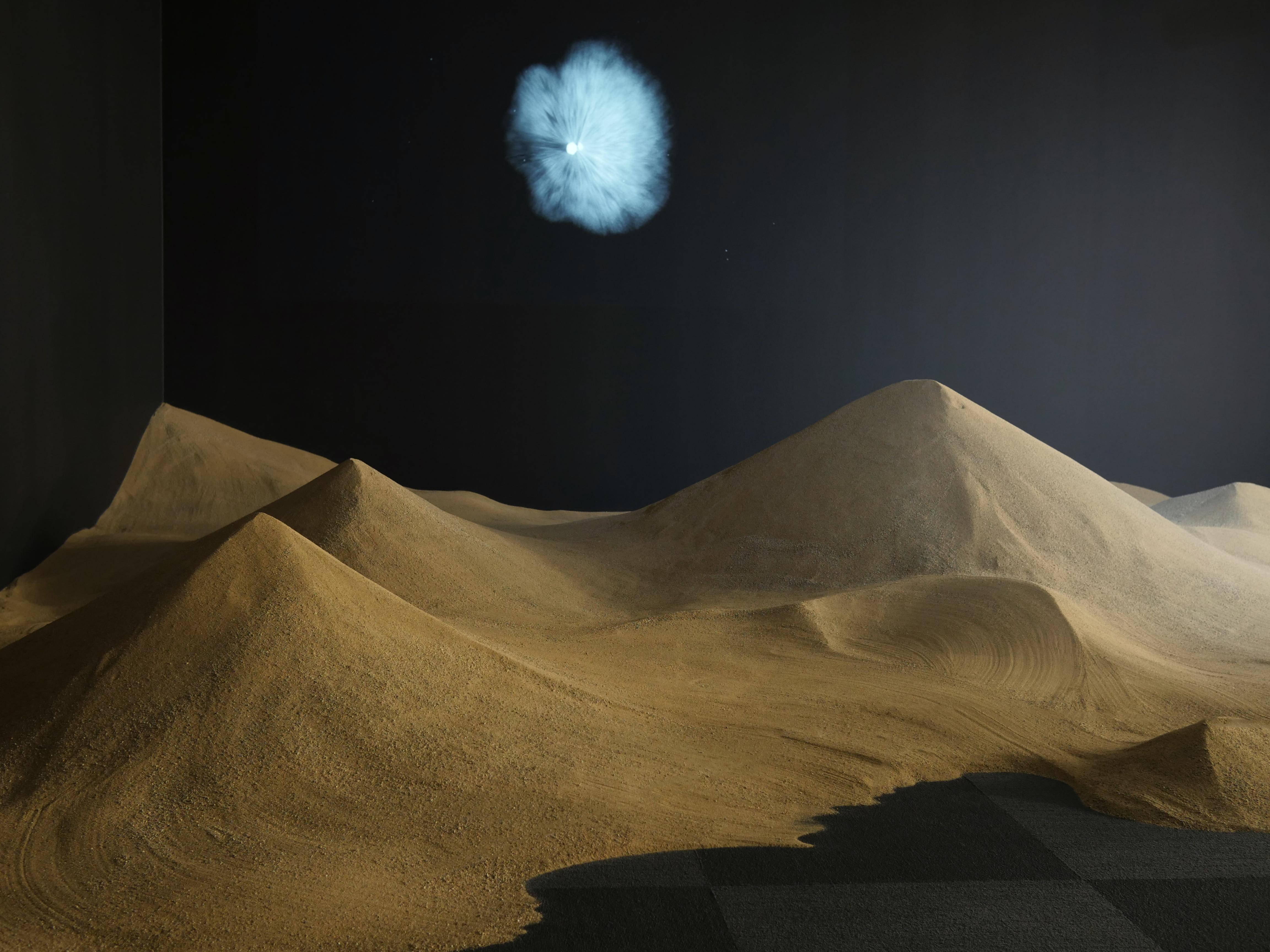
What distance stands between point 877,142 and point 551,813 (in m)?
5.53

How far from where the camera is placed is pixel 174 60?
5.89 meters

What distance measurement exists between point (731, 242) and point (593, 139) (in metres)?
1.08

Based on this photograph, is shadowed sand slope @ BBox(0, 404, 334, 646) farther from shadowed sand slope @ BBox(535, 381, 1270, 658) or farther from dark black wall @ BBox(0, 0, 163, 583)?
shadowed sand slope @ BBox(535, 381, 1270, 658)

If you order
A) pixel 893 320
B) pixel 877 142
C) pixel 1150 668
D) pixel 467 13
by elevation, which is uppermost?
pixel 467 13

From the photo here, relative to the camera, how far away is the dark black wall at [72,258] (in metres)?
3.53

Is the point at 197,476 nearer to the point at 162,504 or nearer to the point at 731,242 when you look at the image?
the point at 162,504

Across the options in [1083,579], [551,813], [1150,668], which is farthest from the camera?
[1083,579]

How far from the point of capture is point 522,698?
7.55ft

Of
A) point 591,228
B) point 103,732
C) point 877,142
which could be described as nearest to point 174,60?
point 591,228

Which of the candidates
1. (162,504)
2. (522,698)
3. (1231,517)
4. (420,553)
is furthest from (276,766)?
(1231,517)

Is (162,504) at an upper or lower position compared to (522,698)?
lower

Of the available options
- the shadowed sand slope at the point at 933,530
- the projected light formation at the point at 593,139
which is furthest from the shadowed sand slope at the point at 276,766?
the projected light formation at the point at 593,139

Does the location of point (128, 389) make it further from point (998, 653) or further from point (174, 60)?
point (998, 653)

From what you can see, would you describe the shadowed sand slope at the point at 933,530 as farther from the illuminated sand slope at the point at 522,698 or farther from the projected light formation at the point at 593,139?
the projected light formation at the point at 593,139
